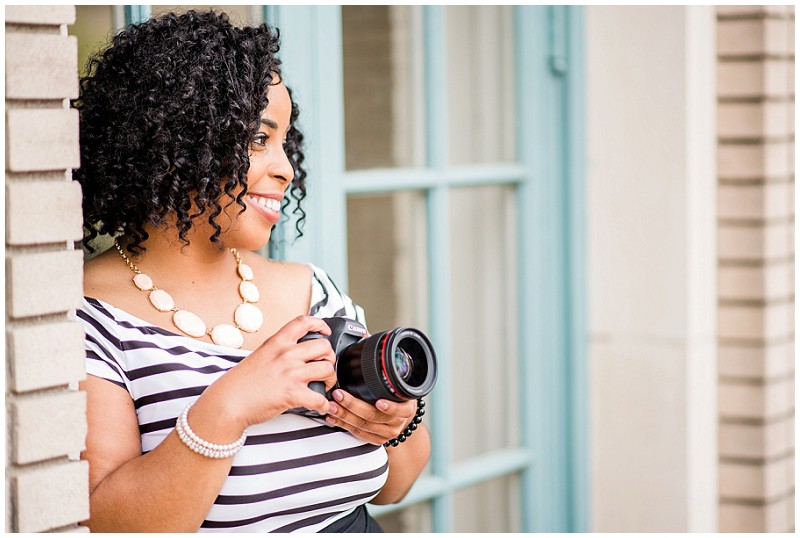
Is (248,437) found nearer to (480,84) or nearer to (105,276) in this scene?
(105,276)

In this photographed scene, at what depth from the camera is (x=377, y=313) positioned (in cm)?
229

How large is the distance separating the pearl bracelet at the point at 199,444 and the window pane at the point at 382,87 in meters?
0.97

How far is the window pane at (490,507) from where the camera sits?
2.47m

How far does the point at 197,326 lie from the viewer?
1468mm

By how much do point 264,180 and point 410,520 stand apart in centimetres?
112

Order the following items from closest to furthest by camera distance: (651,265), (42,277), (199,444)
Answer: (42,277) → (199,444) → (651,265)

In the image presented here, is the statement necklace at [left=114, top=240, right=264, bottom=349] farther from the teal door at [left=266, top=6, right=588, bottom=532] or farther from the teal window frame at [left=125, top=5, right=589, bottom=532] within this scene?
the teal window frame at [left=125, top=5, right=589, bottom=532]

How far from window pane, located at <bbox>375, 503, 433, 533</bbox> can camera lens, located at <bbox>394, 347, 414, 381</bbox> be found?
0.92m

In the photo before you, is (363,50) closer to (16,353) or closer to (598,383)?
(598,383)

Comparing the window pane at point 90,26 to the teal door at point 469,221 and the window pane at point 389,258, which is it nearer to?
the teal door at point 469,221

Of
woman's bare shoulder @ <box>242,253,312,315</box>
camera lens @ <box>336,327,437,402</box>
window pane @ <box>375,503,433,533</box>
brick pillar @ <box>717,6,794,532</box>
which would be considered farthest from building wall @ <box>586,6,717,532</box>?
camera lens @ <box>336,327,437,402</box>

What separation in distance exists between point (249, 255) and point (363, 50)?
69 centimetres

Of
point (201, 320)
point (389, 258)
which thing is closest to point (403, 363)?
point (201, 320)

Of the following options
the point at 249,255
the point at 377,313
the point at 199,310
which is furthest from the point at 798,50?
the point at 199,310
